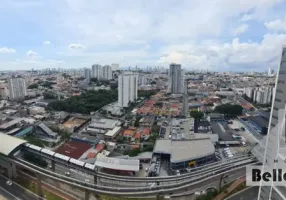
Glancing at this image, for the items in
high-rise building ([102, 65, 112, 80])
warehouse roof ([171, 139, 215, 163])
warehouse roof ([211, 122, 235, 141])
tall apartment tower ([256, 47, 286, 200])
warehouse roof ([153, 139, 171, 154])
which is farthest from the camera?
high-rise building ([102, 65, 112, 80])

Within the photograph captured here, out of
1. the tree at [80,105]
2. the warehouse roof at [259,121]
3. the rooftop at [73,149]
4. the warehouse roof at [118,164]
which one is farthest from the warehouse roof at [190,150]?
the tree at [80,105]

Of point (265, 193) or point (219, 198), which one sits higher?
Answer: point (265, 193)

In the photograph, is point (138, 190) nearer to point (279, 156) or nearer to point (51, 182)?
point (51, 182)

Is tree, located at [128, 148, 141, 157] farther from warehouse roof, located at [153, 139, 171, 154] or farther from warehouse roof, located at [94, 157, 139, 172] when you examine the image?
warehouse roof, located at [94, 157, 139, 172]

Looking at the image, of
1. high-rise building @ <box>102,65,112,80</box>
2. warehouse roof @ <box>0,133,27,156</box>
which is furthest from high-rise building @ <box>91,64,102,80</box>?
warehouse roof @ <box>0,133,27,156</box>

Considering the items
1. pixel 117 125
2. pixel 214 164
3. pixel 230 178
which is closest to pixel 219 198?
pixel 230 178
